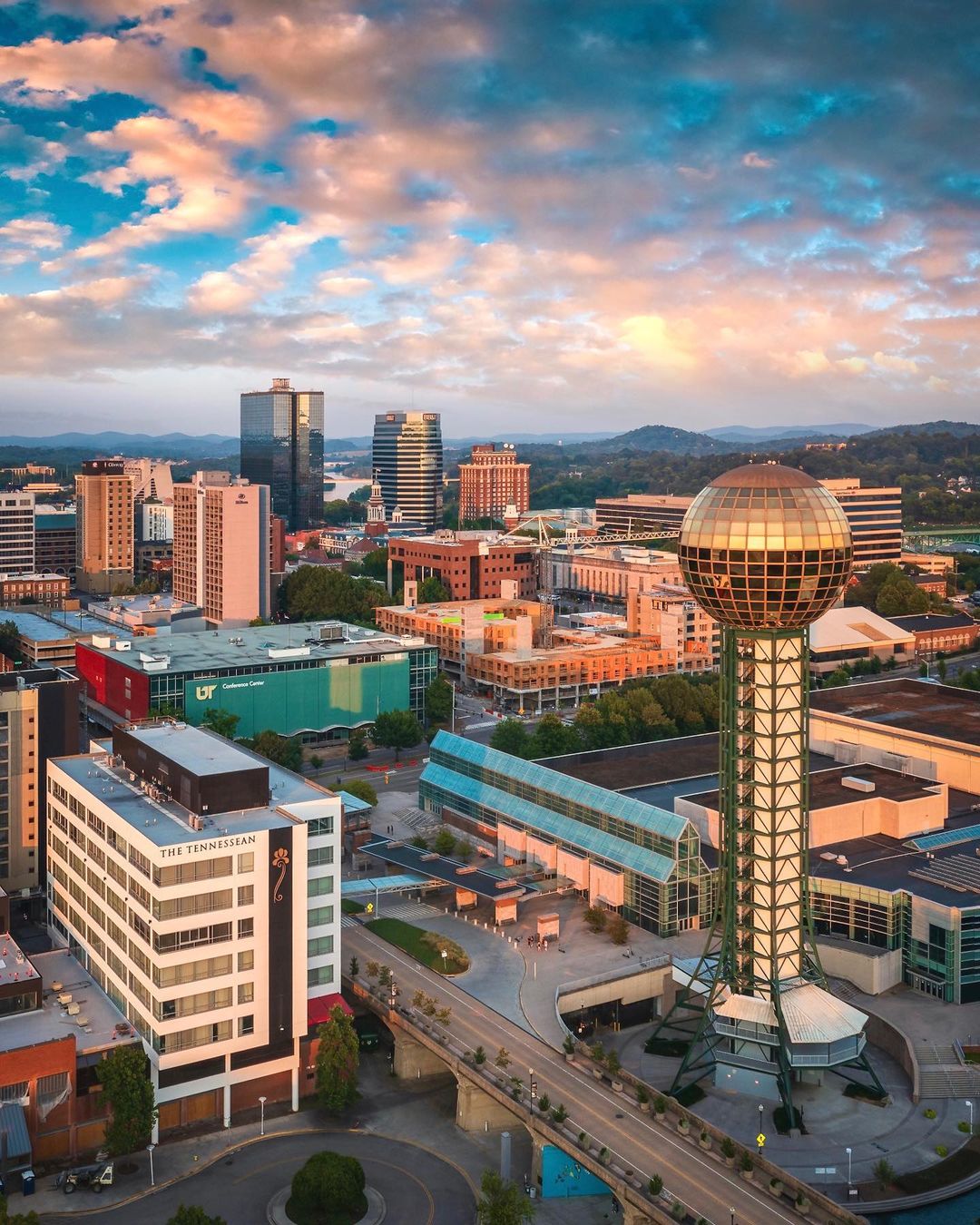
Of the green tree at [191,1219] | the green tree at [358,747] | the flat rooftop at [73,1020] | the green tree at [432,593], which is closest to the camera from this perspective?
the green tree at [191,1219]

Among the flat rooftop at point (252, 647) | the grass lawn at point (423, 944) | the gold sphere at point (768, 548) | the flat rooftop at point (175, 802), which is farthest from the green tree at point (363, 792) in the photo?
the gold sphere at point (768, 548)

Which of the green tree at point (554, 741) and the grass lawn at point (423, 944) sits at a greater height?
the green tree at point (554, 741)

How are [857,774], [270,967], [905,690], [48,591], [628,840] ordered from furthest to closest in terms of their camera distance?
1. [48,591]
2. [905,690]
3. [857,774]
4. [628,840]
5. [270,967]

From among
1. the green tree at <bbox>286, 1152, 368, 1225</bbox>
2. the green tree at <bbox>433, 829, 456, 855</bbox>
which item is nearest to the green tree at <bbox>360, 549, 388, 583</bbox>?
the green tree at <bbox>433, 829, 456, 855</bbox>

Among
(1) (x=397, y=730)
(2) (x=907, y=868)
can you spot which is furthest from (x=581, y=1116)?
(1) (x=397, y=730)

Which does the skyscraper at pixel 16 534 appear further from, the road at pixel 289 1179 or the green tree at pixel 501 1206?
the green tree at pixel 501 1206

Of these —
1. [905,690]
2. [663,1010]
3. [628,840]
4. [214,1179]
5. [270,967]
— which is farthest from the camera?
[905,690]

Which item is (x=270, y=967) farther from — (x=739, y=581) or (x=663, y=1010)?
(x=739, y=581)

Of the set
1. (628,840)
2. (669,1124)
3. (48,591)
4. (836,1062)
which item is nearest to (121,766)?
(628,840)
